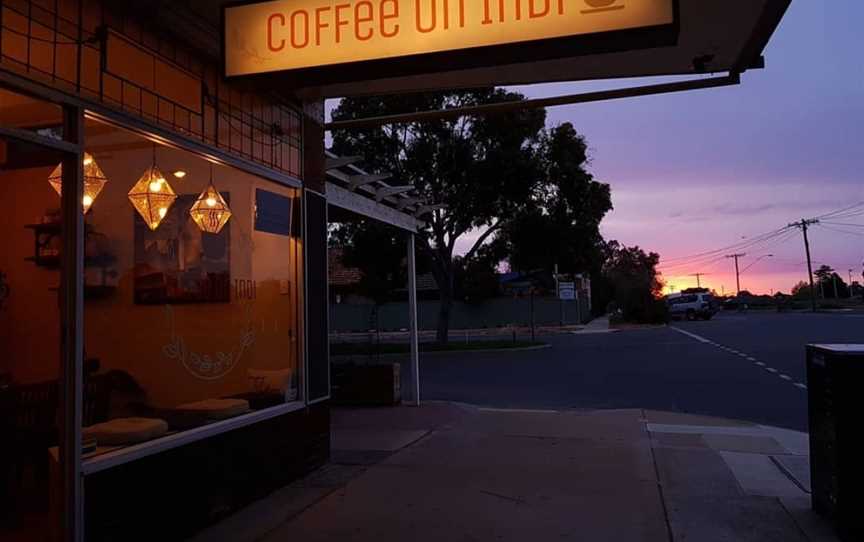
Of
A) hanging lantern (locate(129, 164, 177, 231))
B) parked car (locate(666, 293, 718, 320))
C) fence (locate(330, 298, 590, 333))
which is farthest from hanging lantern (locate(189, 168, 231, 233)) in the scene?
parked car (locate(666, 293, 718, 320))

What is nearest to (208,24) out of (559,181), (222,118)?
(222,118)

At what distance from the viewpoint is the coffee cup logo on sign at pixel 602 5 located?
4371mm

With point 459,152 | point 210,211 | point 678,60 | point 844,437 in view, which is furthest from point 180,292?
point 459,152

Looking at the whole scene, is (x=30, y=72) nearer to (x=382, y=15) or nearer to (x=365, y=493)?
(x=382, y=15)

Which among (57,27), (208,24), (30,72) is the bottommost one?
(30,72)

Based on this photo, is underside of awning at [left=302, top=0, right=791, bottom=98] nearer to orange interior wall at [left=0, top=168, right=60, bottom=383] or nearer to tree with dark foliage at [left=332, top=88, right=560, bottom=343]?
orange interior wall at [left=0, top=168, right=60, bottom=383]

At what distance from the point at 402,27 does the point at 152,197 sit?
102 inches

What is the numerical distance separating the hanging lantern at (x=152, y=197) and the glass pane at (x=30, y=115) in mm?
1213

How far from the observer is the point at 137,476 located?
4949mm

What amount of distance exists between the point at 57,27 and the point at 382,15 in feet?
6.65

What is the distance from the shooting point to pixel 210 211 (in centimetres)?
648

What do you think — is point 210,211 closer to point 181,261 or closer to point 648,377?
point 181,261

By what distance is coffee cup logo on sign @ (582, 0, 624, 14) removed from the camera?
4371 millimetres

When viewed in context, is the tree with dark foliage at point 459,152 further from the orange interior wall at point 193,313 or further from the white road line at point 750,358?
the orange interior wall at point 193,313
